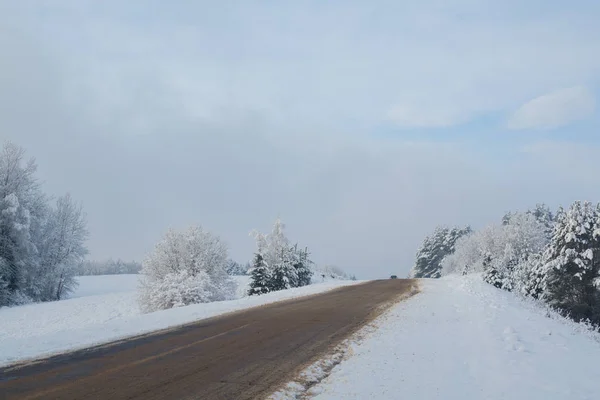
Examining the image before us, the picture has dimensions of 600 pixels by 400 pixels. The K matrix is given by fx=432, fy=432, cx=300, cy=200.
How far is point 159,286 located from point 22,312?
35.4 ft

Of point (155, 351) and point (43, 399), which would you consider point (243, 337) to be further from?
point (43, 399)

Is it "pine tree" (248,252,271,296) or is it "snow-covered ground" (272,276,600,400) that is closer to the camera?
"snow-covered ground" (272,276,600,400)

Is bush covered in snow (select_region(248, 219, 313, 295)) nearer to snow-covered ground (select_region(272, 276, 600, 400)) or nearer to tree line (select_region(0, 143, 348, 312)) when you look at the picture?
tree line (select_region(0, 143, 348, 312))

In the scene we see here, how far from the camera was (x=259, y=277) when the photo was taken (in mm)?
42375

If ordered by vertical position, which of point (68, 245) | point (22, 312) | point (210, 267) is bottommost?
point (22, 312)

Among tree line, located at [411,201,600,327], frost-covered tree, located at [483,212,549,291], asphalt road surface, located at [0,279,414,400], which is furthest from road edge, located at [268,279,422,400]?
frost-covered tree, located at [483,212,549,291]

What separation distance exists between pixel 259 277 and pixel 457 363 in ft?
113

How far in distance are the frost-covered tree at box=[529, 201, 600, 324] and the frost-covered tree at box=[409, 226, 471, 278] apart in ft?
285

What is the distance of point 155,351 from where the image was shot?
9.98 meters

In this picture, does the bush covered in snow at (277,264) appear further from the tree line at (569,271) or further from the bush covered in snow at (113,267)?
the bush covered in snow at (113,267)

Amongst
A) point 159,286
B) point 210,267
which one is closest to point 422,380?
point 159,286

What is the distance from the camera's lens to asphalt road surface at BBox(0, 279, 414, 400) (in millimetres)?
6836

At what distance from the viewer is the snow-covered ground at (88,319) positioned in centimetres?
1094

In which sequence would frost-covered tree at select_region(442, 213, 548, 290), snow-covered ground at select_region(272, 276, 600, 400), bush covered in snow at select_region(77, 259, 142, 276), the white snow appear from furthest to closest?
bush covered in snow at select_region(77, 259, 142, 276)
frost-covered tree at select_region(442, 213, 548, 290)
the white snow
snow-covered ground at select_region(272, 276, 600, 400)
